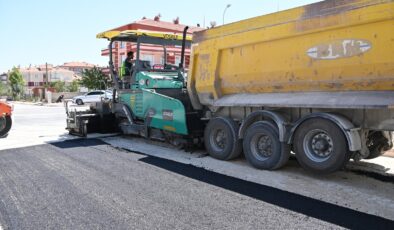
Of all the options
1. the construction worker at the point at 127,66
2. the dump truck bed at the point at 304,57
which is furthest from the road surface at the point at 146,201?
the construction worker at the point at 127,66

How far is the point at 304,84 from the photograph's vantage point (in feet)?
20.7

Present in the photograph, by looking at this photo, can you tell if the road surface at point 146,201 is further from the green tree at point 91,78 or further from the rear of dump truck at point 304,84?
the green tree at point 91,78

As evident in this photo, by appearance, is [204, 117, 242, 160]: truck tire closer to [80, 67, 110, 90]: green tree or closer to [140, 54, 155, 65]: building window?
[140, 54, 155, 65]: building window

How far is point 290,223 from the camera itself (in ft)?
13.8

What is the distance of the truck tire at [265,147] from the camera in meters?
6.47

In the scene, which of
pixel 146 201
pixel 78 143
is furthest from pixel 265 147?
pixel 78 143

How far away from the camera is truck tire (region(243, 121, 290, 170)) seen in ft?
21.2

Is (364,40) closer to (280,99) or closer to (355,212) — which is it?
(280,99)

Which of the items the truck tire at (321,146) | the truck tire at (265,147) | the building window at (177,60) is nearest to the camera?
the truck tire at (321,146)

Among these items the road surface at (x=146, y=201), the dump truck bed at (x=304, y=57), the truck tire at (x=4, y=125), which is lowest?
the road surface at (x=146, y=201)

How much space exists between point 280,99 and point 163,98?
117 inches

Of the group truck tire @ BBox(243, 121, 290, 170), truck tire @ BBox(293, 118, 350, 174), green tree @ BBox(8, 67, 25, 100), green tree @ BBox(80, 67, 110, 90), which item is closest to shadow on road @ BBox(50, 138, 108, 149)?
truck tire @ BBox(243, 121, 290, 170)

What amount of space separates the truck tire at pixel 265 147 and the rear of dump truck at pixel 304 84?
0.02 m

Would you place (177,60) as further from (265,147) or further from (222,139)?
(265,147)
